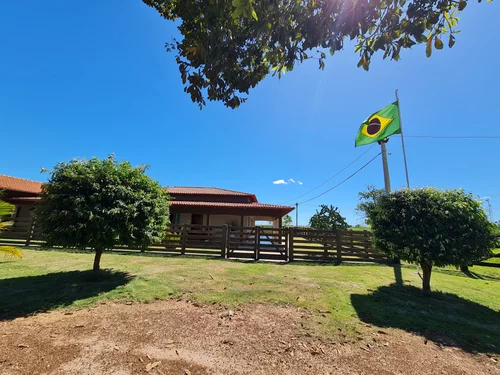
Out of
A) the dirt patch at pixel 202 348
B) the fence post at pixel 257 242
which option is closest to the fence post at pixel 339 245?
the fence post at pixel 257 242

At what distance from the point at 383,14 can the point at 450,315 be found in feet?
18.9

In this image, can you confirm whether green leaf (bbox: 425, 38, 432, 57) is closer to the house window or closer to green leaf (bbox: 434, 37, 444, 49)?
green leaf (bbox: 434, 37, 444, 49)

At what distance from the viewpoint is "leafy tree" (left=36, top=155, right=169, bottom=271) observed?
6090mm

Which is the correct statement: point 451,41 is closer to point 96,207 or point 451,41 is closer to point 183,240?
point 96,207

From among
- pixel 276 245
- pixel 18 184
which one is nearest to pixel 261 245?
pixel 276 245

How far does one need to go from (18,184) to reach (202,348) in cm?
3021

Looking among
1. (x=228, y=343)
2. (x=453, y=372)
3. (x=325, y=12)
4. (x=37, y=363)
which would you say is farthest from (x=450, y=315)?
(x=37, y=363)

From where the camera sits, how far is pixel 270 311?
4.69 meters

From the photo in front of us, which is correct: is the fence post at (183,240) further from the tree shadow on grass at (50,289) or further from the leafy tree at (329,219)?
the leafy tree at (329,219)

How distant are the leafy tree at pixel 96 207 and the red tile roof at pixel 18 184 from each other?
21.4m

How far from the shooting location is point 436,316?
4.82 m

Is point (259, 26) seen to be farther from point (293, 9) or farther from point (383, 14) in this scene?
point (383, 14)

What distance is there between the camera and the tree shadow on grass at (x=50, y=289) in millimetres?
4699

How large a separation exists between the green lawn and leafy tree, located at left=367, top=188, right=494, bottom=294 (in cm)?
108
